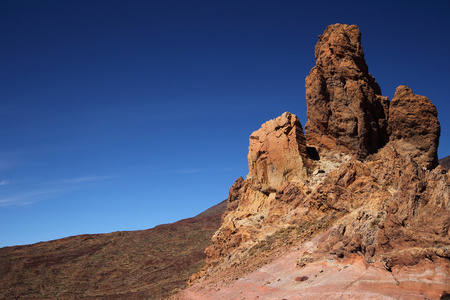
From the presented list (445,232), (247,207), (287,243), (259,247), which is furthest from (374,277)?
(247,207)

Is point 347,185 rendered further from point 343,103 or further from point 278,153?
point 343,103

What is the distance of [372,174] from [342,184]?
4.88 feet

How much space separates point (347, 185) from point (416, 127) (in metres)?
8.16

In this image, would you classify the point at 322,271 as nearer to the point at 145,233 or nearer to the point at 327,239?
the point at 327,239

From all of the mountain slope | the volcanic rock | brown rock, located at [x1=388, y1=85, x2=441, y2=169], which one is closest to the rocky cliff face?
brown rock, located at [x1=388, y1=85, x2=441, y2=169]

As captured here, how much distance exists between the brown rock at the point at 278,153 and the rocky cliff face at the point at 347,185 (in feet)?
0.23

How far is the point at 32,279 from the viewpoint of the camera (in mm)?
55125

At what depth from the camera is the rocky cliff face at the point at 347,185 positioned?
12.5m

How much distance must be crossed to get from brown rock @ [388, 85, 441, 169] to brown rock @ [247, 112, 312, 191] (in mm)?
6090

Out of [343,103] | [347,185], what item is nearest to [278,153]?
[343,103]

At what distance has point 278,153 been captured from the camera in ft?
81.3

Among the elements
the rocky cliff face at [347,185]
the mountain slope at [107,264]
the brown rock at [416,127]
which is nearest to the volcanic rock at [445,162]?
the mountain slope at [107,264]

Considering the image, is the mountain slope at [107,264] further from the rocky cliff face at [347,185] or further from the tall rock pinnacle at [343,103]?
the tall rock pinnacle at [343,103]

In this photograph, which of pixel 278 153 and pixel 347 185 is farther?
pixel 278 153
